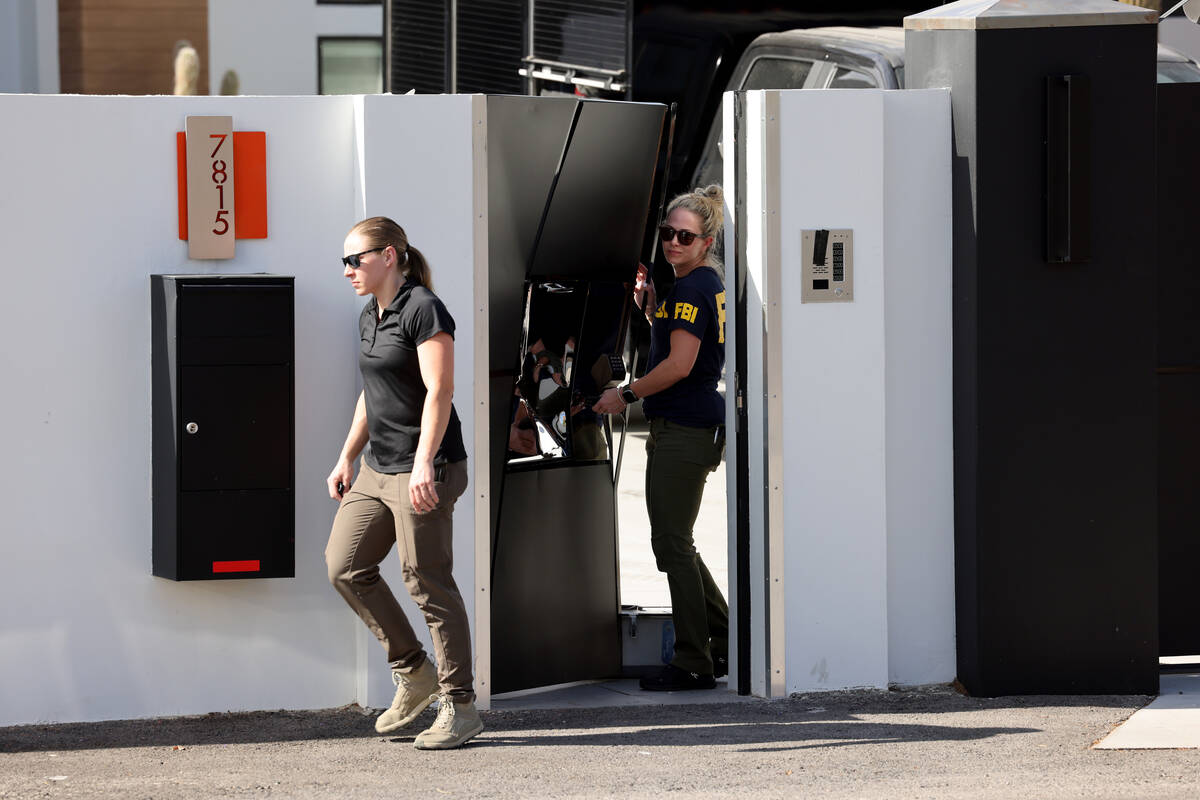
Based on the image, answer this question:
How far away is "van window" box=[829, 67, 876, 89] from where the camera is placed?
34.1 ft

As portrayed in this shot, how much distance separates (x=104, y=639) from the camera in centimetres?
600

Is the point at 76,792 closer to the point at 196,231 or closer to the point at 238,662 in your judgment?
the point at 238,662

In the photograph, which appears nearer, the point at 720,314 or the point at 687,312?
the point at 687,312

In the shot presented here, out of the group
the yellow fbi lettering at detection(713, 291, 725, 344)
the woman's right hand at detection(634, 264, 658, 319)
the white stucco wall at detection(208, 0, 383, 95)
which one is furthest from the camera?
the white stucco wall at detection(208, 0, 383, 95)

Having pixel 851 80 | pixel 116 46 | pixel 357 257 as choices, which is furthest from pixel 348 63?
pixel 357 257

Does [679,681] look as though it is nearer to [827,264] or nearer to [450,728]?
[450,728]

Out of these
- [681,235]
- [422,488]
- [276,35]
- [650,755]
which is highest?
[276,35]

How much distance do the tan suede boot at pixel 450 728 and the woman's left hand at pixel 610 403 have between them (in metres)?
1.24

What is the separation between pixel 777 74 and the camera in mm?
11266

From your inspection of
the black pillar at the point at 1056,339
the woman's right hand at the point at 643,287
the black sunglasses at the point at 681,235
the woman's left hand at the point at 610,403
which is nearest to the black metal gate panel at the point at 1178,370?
the black pillar at the point at 1056,339

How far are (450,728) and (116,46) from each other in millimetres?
19037

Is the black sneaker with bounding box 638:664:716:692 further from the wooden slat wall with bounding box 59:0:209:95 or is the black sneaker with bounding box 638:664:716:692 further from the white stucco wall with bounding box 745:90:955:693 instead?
the wooden slat wall with bounding box 59:0:209:95

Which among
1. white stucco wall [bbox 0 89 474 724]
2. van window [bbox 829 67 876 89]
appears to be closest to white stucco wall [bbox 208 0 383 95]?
van window [bbox 829 67 876 89]

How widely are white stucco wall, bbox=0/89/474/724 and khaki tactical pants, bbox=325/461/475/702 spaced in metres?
0.28
